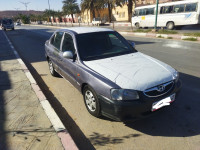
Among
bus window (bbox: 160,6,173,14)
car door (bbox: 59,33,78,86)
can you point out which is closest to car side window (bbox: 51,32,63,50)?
car door (bbox: 59,33,78,86)

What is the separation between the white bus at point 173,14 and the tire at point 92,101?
56.9ft

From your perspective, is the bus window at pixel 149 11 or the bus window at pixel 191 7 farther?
the bus window at pixel 149 11

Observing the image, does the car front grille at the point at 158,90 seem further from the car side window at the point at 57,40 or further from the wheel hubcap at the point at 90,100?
the car side window at the point at 57,40

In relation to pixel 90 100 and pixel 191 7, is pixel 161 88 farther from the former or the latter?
pixel 191 7

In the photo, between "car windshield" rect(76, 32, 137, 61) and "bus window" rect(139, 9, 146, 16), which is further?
"bus window" rect(139, 9, 146, 16)

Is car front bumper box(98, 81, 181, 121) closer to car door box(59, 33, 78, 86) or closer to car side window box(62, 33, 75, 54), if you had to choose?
car door box(59, 33, 78, 86)

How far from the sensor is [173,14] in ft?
58.9

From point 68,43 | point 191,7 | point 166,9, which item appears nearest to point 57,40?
point 68,43

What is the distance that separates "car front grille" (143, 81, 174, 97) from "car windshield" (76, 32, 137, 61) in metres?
1.33

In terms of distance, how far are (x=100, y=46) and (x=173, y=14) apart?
56.2ft

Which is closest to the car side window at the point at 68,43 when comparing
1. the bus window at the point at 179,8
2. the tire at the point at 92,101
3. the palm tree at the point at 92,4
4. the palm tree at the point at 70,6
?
the tire at the point at 92,101

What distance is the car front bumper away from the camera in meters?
2.64

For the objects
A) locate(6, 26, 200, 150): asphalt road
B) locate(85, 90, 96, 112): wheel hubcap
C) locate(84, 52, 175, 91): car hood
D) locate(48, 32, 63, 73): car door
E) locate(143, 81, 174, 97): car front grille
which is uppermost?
locate(48, 32, 63, 73): car door

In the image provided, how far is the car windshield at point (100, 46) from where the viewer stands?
366cm
